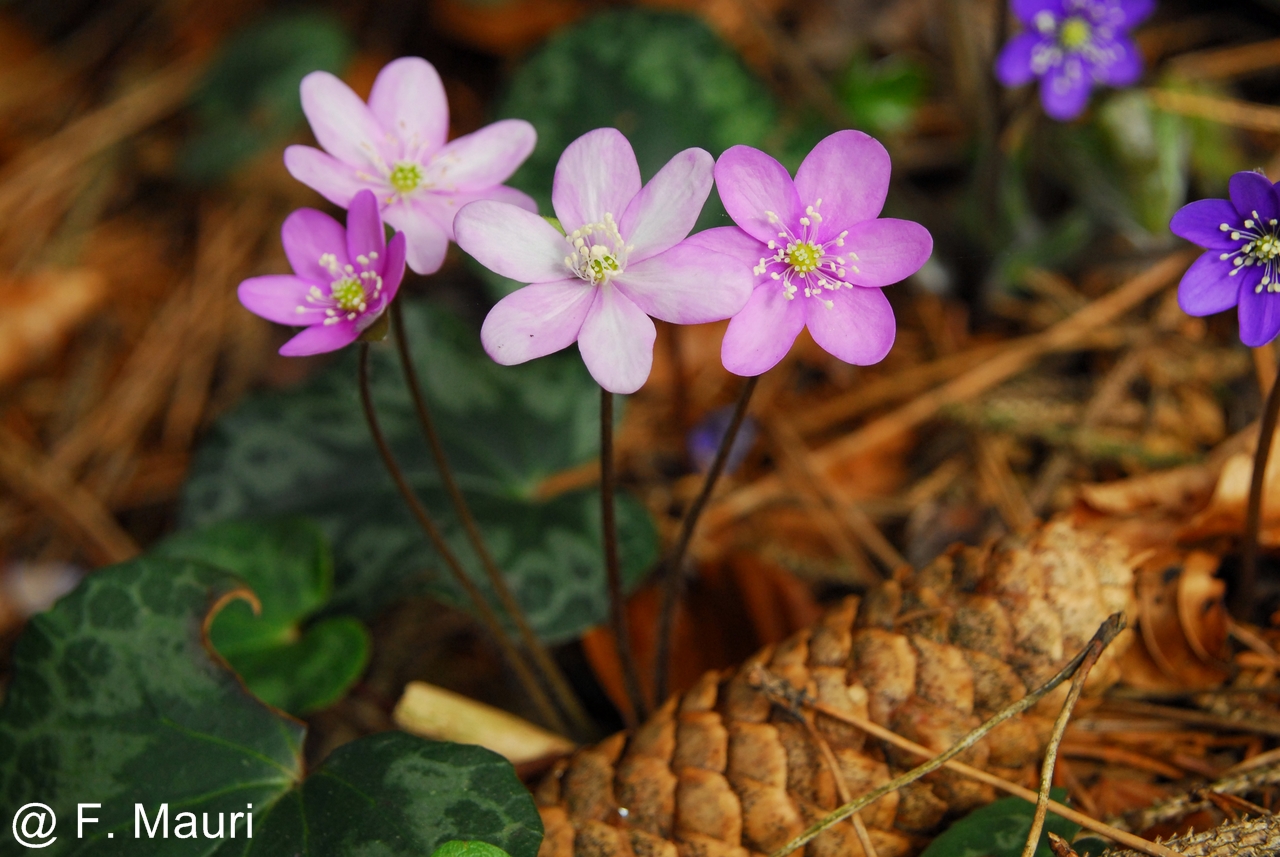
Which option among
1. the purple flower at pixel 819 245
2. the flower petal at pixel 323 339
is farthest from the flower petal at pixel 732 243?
Result: the flower petal at pixel 323 339

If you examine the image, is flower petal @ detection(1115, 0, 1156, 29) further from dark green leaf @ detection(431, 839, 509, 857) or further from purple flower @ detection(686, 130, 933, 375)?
dark green leaf @ detection(431, 839, 509, 857)

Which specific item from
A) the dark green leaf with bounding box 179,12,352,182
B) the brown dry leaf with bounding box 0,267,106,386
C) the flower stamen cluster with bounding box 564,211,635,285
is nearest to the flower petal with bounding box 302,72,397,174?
the flower stamen cluster with bounding box 564,211,635,285

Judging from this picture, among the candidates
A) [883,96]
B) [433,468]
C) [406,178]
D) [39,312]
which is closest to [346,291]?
[406,178]

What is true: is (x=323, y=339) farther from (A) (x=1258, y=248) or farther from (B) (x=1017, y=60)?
(B) (x=1017, y=60)

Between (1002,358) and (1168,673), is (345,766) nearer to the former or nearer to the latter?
(1168,673)

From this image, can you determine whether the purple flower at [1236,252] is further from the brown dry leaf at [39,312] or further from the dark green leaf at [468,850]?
the brown dry leaf at [39,312]

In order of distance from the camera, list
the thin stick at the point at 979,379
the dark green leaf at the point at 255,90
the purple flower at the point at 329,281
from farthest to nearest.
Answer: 1. the dark green leaf at the point at 255,90
2. the thin stick at the point at 979,379
3. the purple flower at the point at 329,281
